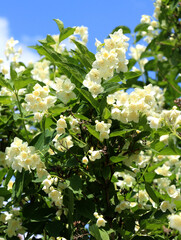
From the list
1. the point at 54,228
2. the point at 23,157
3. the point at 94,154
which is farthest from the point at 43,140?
the point at 54,228

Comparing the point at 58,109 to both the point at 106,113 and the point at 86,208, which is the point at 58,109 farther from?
the point at 86,208

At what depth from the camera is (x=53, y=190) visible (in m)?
1.91

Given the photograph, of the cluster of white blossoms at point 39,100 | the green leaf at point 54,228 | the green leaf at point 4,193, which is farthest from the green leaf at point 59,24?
the green leaf at point 54,228

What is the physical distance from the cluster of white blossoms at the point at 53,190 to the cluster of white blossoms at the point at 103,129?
339mm

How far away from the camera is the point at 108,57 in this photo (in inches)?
74.7

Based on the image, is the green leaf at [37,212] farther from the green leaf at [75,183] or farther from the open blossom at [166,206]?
the open blossom at [166,206]

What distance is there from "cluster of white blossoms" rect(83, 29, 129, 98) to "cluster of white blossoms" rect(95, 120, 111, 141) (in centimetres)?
17

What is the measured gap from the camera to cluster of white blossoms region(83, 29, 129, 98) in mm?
1897

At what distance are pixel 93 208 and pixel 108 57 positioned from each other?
2.68 feet

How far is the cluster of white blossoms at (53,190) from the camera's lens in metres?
1.87

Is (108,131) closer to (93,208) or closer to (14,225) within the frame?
(93,208)

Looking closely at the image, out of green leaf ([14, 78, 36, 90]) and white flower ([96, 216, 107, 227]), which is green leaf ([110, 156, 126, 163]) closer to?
white flower ([96, 216, 107, 227])

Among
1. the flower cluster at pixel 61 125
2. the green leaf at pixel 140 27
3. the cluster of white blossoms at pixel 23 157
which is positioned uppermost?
the green leaf at pixel 140 27

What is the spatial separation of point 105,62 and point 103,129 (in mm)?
362
